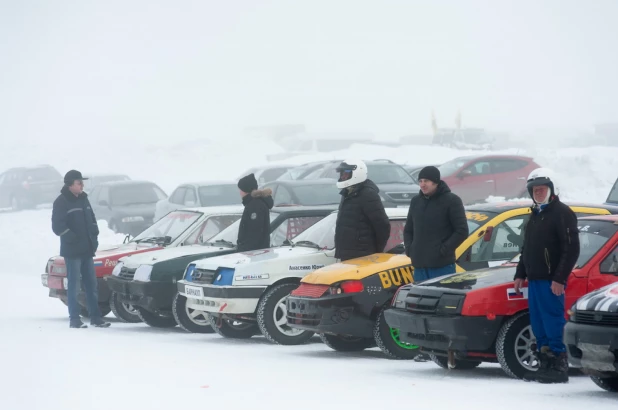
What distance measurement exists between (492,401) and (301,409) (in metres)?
1.38

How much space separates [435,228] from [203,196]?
15.3m

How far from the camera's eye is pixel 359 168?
11.8 meters

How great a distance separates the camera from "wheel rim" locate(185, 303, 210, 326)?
13.6 m

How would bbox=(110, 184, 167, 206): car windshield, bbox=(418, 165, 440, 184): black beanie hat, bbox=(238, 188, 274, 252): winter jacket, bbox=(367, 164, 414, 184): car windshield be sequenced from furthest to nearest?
bbox=(110, 184, 167, 206): car windshield < bbox=(367, 164, 414, 184): car windshield < bbox=(238, 188, 274, 252): winter jacket < bbox=(418, 165, 440, 184): black beanie hat

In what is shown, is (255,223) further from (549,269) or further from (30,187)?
(30,187)

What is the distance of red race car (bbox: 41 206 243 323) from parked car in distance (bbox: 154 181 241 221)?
897 cm

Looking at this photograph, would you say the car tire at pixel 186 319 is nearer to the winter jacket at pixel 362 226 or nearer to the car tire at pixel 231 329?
the car tire at pixel 231 329

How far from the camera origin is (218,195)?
2548 centimetres

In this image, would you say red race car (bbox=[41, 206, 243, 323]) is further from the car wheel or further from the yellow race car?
the car wheel

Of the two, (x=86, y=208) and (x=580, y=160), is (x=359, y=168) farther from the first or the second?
(x=580, y=160)

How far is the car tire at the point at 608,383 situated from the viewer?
8.34m

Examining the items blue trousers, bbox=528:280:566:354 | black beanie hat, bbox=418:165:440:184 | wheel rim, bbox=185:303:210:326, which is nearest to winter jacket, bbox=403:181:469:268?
black beanie hat, bbox=418:165:440:184

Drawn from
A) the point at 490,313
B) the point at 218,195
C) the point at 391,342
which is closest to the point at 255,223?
the point at 391,342

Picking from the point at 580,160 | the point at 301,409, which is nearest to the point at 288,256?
the point at 301,409
